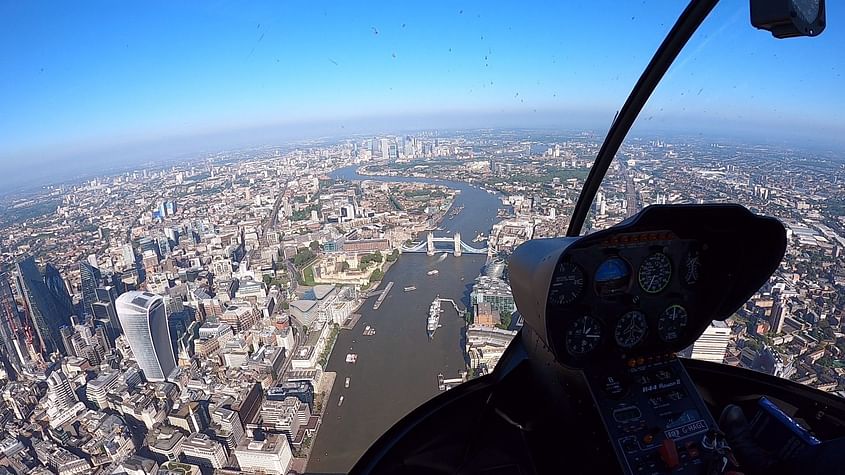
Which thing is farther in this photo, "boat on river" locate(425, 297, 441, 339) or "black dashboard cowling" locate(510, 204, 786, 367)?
"boat on river" locate(425, 297, 441, 339)

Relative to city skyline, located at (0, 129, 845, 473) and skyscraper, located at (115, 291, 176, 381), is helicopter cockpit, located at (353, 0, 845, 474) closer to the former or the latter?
city skyline, located at (0, 129, 845, 473)

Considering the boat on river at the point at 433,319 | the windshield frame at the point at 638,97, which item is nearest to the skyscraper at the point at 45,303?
the boat on river at the point at 433,319

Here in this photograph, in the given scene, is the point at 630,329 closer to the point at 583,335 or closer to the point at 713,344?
the point at 583,335

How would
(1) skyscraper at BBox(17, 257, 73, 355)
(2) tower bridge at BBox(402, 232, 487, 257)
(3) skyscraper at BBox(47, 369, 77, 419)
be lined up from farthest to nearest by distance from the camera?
(2) tower bridge at BBox(402, 232, 487, 257) → (1) skyscraper at BBox(17, 257, 73, 355) → (3) skyscraper at BBox(47, 369, 77, 419)

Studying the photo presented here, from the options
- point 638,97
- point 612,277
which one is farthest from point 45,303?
point 638,97

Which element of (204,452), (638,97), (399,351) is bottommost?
(204,452)

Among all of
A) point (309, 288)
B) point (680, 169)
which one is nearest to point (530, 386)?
point (680, 169)

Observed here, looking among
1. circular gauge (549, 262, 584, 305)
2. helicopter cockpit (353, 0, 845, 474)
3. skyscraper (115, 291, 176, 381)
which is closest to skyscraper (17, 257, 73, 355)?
skyscraper (115, 291, 176, 381)
